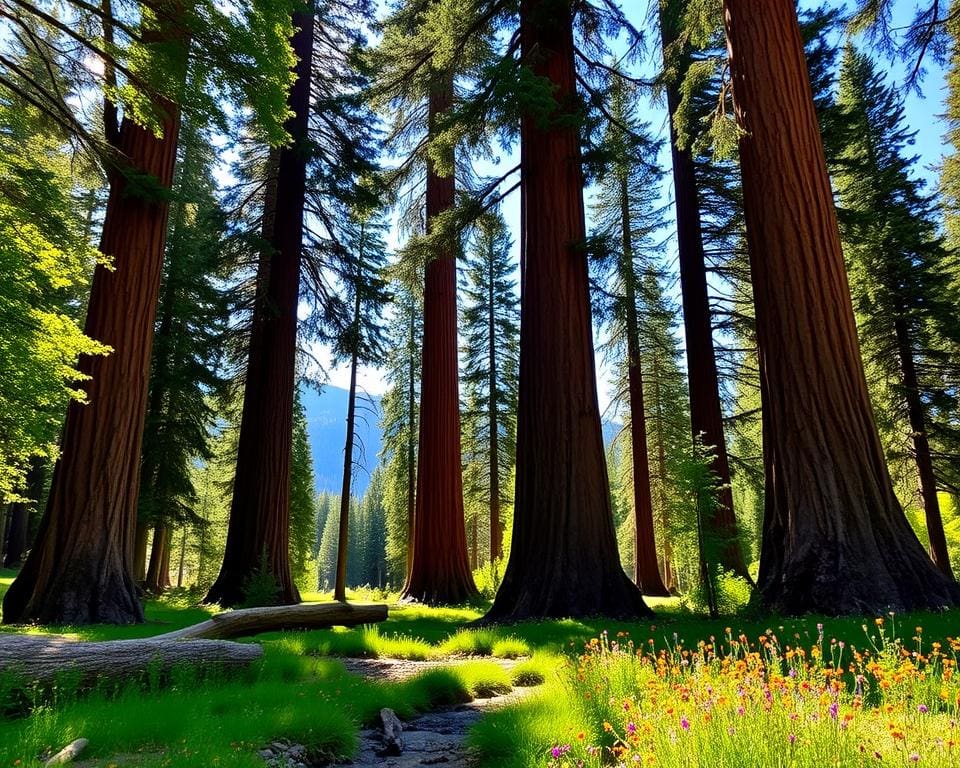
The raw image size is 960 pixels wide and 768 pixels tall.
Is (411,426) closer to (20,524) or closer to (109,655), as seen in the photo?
(20,524)

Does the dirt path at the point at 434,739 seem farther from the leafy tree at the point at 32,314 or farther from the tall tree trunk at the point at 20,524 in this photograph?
the tall tree trunk at the point at 20,524

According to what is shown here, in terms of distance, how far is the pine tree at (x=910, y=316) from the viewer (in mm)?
14234

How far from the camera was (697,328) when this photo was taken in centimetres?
1238

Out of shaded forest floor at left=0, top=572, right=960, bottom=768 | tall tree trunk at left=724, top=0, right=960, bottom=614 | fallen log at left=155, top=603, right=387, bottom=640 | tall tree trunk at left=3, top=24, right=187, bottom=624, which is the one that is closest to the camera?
shaded forest floor at left=0, top=572, right=960, bottom=768

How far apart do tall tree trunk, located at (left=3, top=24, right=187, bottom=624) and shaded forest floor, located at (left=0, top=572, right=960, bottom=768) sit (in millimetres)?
2117

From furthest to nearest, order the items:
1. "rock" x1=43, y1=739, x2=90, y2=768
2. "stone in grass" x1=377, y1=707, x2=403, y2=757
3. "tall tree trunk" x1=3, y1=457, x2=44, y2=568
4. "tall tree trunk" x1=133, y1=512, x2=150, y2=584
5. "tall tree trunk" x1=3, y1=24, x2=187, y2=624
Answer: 1. "tall tree trunk" x1=3, y1=457, x2=44, y2=568
2. "tall tree trunk" x1=133, y1=512, x2=150, y2=584
3. "tall tree trunk" x1=3, y1=24, x2=187, y2=624
4. "stone in grass" x1=377, y1=707, x2=403, y2=757
5. "rock" x1=43, y1=739, x2=90, y2=768

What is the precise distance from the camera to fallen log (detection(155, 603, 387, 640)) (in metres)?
5.99

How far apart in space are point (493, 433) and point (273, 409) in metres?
11.2

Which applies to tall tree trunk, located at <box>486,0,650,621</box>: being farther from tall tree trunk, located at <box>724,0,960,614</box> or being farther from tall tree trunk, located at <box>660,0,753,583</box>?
tall tree trunk, located at <box>660,0,753,583</box>

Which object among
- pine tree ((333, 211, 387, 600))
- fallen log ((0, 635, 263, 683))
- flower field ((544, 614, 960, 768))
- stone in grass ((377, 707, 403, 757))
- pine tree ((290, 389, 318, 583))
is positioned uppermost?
pine tree ((333, 211, 387, 600))

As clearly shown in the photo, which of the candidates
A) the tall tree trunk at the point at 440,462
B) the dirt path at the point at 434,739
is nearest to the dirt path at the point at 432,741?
the dirt path at the point at 434,739

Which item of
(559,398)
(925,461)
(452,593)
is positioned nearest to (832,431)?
(559,398)

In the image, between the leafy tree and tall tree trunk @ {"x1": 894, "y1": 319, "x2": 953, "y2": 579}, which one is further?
tall tree trunk @ {"x1": 894, "y1": 319, "x2": 953, "y2": 579}

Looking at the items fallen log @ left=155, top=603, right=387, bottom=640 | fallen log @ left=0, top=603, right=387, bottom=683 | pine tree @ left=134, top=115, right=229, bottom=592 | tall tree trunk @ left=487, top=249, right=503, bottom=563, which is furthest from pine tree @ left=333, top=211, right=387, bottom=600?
fallen log @ left=0, top=603, right=387, bottom=683
